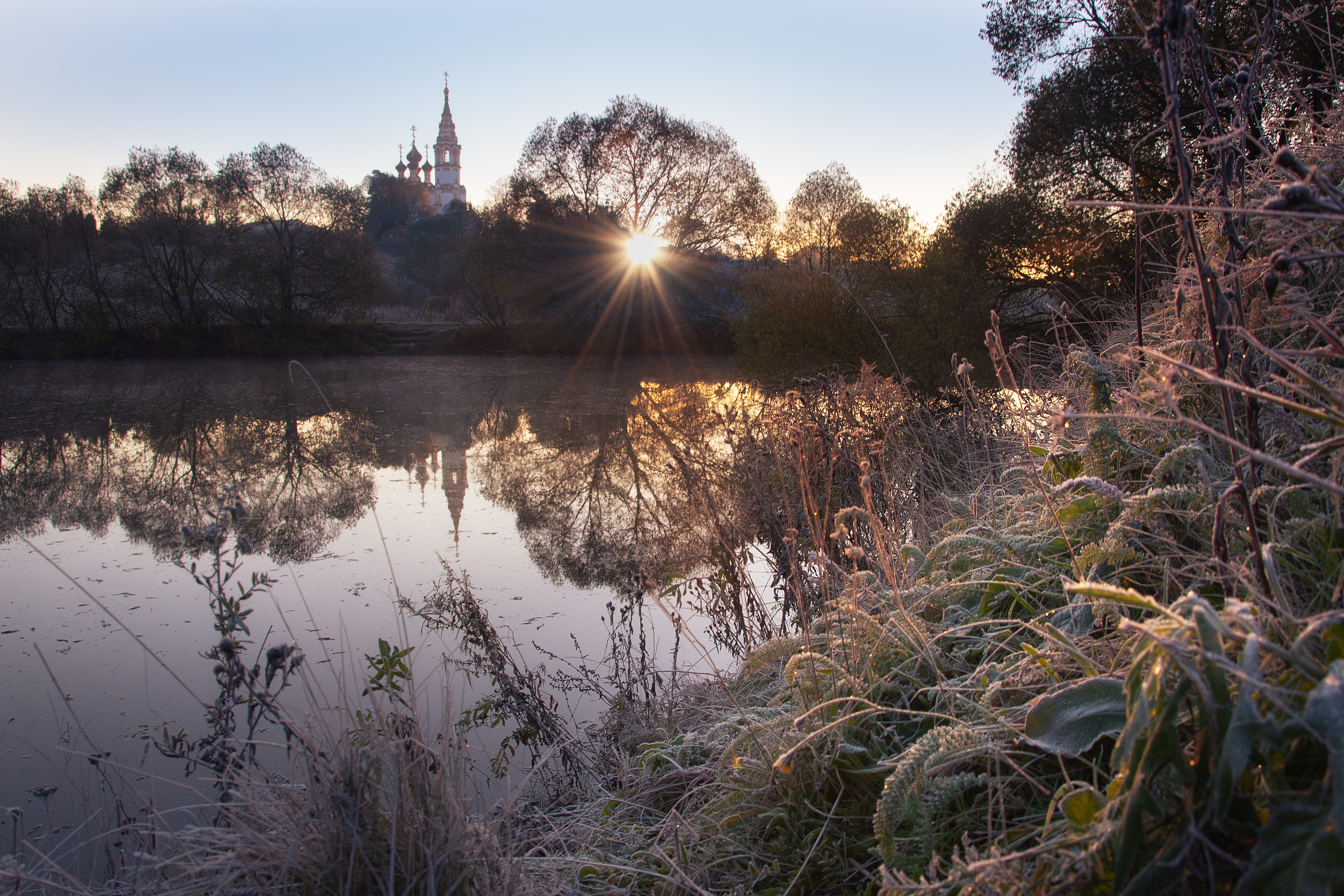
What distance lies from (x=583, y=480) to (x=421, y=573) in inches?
127

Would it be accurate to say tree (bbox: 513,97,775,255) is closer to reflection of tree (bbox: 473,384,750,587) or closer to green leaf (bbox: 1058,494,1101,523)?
reflection of tree (bbox: 473,384,750,587)

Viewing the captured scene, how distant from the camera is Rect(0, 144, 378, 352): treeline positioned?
2216 cm

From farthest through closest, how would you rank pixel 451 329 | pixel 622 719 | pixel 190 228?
pixel 451 329
pixel 190 228
pixel 622 719

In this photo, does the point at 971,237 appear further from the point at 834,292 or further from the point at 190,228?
the point at 190,228

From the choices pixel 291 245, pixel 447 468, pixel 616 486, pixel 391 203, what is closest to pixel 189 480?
pixel 447 468

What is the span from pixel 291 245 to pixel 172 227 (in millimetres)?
3352

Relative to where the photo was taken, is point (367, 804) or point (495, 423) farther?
point (495, 423)

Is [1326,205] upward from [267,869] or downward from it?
upward

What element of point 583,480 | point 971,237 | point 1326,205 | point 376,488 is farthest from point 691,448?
point 971,237

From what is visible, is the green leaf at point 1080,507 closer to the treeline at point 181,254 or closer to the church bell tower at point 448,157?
the treeline at point 181,254

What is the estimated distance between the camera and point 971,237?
13.9 meters

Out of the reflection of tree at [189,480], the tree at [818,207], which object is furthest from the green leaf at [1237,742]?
the tree at [818,207]

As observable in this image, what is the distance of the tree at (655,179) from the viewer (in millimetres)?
26734

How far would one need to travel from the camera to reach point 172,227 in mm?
23141
